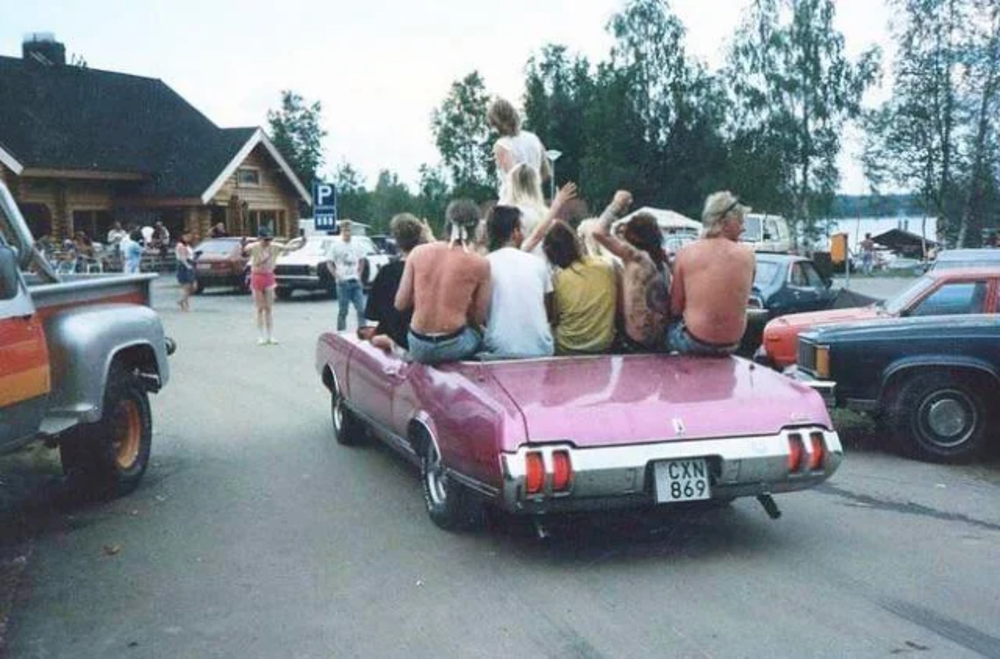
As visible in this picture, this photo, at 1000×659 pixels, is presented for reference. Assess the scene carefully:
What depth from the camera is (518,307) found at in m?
6.46

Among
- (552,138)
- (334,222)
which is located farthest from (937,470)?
(552,138)

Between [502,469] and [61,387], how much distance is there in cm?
291

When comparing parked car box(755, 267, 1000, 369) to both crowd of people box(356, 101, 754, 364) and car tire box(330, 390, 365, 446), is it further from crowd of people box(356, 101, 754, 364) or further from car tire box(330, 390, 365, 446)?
car tire box(330, 390, 365, 446)

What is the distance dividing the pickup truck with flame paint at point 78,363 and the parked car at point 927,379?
192 inches

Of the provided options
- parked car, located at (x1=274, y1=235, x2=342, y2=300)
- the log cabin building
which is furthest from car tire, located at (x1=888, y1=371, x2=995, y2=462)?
the log cabin building

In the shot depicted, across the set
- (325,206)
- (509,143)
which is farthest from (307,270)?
(509,143)

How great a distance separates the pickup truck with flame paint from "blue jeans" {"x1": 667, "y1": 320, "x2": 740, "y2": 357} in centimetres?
342

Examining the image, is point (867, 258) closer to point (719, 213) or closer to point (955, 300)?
point (955, 300)

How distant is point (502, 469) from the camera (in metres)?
5.09

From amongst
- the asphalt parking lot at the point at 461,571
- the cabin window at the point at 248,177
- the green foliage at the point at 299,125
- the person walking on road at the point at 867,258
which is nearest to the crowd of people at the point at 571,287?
the asphalt parking lot at the point at 461,571

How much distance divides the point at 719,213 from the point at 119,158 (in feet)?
110

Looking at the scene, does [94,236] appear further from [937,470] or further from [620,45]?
[937,470]

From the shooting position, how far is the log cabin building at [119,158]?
34406 mm

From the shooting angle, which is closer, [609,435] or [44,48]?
[609,435]
